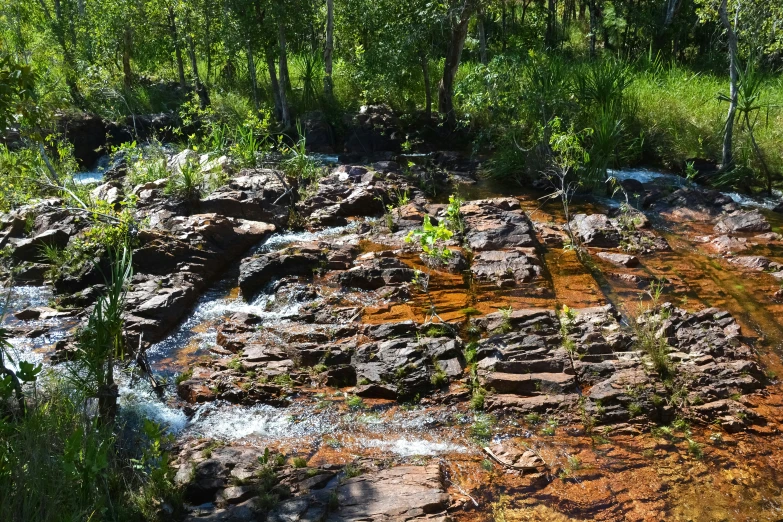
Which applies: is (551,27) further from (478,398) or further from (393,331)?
(478,398)

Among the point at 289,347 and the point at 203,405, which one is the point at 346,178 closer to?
the point at 289,347

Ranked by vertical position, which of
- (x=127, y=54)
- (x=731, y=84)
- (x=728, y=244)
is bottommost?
(x=728, y=244)

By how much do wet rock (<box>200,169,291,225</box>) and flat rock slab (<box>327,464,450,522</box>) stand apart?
6.73 m

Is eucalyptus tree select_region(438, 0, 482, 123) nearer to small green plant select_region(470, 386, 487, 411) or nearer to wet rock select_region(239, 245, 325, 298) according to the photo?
wet rock select_region(239, 245, 325, 298)

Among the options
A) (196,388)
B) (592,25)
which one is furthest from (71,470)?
(592,25)

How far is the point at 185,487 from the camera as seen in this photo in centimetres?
468

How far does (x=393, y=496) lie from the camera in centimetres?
453

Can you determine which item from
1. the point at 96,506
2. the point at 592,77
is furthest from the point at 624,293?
the point at 592,77

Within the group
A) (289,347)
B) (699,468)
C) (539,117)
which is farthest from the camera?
A: (539,117)

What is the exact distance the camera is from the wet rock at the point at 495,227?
9430mm

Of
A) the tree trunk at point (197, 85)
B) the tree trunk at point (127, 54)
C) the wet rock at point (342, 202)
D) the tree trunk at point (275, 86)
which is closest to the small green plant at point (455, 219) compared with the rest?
the wet rock at point (342, 202)

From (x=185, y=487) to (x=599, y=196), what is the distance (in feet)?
32.3

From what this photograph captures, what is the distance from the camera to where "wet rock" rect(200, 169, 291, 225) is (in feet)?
35.6

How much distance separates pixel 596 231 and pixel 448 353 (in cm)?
443
